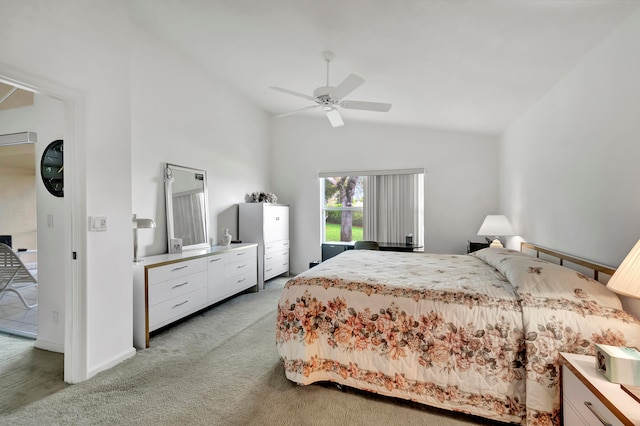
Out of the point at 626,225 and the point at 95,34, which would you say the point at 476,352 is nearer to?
the point at 626,225

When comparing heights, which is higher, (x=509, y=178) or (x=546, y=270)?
(x=509, y=178)

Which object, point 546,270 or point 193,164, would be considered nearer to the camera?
point 546,270

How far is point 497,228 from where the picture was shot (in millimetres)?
3602

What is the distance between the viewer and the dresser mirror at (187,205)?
3654 millimetres

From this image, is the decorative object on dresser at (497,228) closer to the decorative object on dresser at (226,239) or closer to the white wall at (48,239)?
the decorative object on dresser at (226,239)

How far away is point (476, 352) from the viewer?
1745mm

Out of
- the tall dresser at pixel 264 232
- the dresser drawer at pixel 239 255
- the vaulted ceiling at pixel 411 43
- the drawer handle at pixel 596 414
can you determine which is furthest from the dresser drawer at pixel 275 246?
the drawer handle at pixel 596 414

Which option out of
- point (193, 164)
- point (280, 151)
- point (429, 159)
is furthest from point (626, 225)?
point (280, 151)

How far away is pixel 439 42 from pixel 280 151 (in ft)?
13.0

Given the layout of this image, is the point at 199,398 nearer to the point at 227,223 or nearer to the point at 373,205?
the point at 227,223

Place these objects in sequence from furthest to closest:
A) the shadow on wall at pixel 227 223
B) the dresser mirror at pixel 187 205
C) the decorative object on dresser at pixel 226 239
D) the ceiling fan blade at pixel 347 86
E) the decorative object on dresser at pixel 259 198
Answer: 1. the decorative object on dresser at pixel 259 198
2. the shadow on wall at pixel 227 223
3. the decorative object on dresser at pixel 226 239
4. the dresser mirror at pixel 187 205
5. the ceiling fan blade at pixel 347 86

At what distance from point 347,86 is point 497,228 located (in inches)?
97.0

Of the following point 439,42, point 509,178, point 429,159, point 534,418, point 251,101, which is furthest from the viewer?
point 251,101

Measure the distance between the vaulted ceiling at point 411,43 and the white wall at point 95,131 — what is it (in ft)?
2.67
